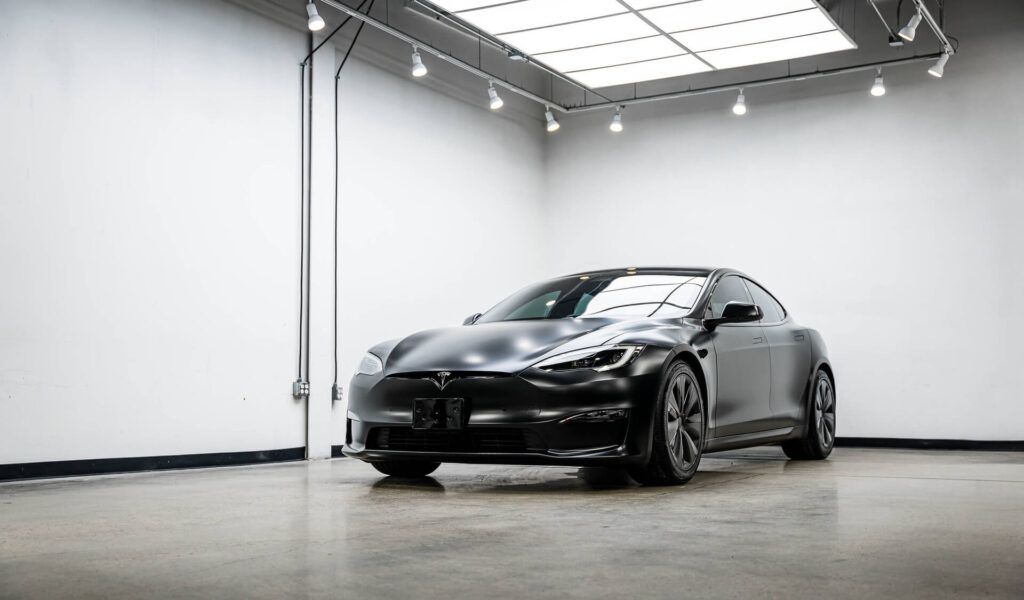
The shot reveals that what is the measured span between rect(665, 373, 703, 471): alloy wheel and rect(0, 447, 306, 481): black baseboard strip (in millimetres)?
4122

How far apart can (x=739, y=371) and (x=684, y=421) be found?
928mm

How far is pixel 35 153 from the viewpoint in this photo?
7238mm

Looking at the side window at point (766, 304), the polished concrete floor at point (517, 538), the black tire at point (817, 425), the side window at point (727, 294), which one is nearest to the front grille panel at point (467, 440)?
the polished concrete floor at point (517, 538)

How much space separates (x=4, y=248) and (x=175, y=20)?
2.46 metres

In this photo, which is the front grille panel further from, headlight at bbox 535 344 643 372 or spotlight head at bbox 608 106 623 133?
spotlight head at bbox 608 106 623 133

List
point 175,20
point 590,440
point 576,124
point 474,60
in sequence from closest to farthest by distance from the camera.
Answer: point 590,440, point 175,20, point 474,60, point 576,124

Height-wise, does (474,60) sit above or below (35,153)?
above

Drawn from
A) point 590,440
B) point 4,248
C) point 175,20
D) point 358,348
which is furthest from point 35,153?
point 590,440

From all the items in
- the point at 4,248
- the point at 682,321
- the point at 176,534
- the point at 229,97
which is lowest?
the point at 176,534

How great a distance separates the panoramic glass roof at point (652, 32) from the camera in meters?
9.05

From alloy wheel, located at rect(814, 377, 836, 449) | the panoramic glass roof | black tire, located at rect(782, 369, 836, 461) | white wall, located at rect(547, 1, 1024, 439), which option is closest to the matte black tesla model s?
black tire, located at rect(782, 369, 836, 461)

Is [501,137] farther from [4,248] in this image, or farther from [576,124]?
[4,248]

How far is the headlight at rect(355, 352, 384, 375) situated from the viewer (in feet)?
19.7

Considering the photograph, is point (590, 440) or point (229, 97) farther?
point (229, 97)
